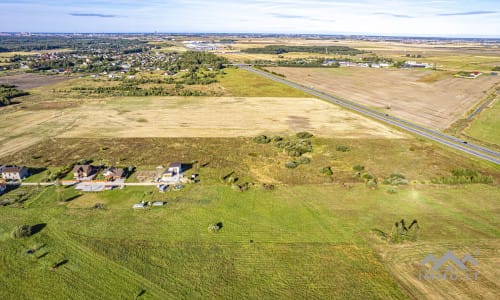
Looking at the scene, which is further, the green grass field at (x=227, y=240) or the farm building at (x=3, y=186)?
the farm building at (x=3, y=186)

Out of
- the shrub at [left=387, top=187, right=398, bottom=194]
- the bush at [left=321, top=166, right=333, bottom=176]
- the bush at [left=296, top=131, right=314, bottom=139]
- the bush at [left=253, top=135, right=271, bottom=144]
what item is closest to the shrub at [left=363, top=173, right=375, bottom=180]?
the shrub at [left=387, top=187, right=398, bottom=194]

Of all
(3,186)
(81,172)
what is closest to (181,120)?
(81,172)

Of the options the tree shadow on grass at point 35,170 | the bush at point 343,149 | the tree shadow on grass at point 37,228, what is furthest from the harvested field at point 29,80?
the bush at point 343,149

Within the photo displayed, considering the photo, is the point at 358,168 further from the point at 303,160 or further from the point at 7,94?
the point at 7,94

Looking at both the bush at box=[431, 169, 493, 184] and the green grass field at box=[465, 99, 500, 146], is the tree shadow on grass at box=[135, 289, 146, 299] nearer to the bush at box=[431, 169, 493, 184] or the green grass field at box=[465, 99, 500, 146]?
the bush at box=[431, 169, 493, 184]

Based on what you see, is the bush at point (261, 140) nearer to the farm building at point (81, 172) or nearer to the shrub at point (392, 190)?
the shrub at point (392, 190)
